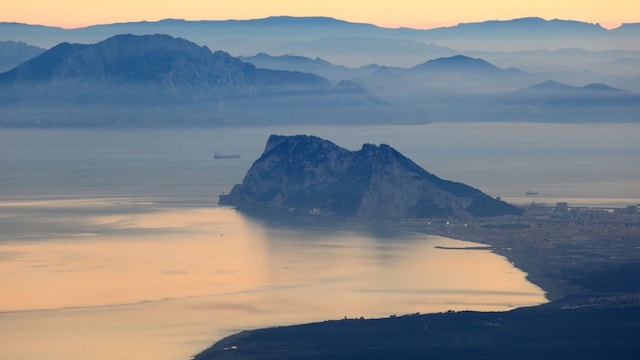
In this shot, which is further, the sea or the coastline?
the sea

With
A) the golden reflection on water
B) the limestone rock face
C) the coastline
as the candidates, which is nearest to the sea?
the golden reflection on water

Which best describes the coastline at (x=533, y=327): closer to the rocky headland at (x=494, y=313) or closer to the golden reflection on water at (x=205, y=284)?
the rocky headland at (x=494, y=313)

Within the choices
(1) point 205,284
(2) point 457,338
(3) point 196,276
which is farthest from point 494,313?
(3) point 196,276

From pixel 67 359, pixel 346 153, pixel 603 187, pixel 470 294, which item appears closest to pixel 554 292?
pixel 470 294

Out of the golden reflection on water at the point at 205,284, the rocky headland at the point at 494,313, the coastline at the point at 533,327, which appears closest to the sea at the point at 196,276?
the golden reflection on water at the point at 205,284

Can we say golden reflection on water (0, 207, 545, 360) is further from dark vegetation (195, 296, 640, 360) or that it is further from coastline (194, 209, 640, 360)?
dark vegetation (195, 296, 640, 360)

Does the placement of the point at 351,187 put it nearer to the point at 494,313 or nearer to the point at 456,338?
the point at 494,313
